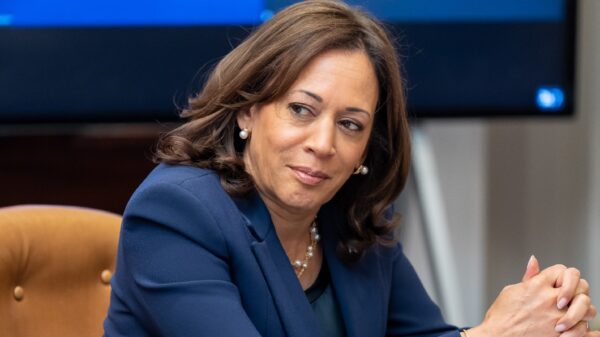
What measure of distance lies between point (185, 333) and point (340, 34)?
0.60 metres

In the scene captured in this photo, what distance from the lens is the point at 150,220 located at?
5.90 ft

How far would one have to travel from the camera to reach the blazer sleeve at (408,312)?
86.7 inches

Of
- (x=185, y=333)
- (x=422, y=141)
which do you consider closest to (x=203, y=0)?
(x=422, y=141)

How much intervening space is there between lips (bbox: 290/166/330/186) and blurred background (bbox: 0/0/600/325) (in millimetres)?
1311

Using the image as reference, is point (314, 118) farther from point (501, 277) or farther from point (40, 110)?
point (501, 277)

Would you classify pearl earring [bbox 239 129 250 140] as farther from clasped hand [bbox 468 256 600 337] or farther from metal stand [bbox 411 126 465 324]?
metal stand [bbox 411 126 465 324]

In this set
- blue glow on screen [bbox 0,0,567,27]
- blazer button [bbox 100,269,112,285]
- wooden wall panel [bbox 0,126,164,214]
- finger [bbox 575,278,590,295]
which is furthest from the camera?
wooden wall panel [bbox 0,126,164,214]

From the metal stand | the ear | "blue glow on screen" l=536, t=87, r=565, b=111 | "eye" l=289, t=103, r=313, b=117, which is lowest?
the metal stand

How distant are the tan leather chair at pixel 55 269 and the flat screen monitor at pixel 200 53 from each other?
3.56 feet

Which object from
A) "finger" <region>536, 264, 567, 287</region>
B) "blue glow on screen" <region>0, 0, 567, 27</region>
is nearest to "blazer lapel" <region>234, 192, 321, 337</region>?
"finger" <region>536, 264, 567, 287</region>

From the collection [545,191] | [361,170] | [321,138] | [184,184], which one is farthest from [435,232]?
[184,184]

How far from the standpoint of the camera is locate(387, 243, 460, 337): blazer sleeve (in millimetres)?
2203

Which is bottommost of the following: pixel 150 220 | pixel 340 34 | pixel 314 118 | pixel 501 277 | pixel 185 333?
pixel 501 277

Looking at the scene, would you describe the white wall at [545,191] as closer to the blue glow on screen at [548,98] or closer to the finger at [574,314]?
the blue glow on screen at [548,98]
